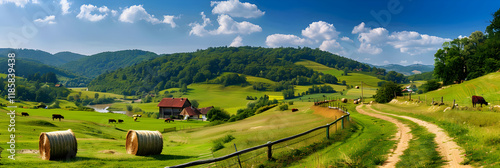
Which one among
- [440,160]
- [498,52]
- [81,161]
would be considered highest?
[498,52]

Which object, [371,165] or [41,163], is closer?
[371,165]

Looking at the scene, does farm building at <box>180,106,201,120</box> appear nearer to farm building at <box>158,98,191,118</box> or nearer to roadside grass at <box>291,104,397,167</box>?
farm building at <box>158,98,191,118</box>

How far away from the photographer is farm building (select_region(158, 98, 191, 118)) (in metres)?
143

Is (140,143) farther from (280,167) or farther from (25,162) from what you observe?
(280,167)

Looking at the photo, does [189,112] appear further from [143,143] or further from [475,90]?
[143,143]

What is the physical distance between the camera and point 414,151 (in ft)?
47.7

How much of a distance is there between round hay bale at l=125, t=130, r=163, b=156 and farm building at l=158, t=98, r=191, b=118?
122906 millimetres

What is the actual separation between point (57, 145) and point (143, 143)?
508 cm

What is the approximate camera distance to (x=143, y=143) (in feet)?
67.4

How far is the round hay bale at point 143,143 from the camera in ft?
66.9

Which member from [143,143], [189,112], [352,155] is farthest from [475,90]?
[189,112]

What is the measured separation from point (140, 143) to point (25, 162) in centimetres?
638

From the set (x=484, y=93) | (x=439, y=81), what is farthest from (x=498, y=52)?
(x=484, y=93)

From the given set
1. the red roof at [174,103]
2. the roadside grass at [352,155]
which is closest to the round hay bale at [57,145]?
the roadside grass at [352,155]
